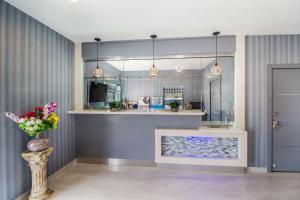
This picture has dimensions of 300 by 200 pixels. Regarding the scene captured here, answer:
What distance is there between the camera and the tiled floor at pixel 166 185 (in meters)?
2.56

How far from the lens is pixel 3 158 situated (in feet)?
7.05

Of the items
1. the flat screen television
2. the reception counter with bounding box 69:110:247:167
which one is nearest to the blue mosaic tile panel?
the reception counter with bounding box 69:110:247:167

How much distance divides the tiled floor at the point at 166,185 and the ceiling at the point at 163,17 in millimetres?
2630

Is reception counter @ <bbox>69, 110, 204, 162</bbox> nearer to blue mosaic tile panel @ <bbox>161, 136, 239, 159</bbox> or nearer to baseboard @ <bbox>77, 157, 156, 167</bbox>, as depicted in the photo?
baseboard @ <bbox>77, 157, 156, 167</bbox>

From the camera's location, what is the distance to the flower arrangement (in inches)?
85.7

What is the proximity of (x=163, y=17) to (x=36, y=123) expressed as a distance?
2.29 meters

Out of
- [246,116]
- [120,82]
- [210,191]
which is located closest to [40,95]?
[120,82]

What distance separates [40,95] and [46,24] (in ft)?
3.87

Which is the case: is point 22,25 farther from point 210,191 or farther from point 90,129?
point 210,191

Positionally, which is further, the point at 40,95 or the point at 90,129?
the point at 90,129

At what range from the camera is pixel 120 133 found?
367 cm

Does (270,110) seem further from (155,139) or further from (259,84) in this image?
(155,139)

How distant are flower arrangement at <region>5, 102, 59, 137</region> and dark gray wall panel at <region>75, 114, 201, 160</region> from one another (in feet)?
4.30

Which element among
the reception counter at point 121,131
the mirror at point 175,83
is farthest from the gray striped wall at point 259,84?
the reception counter at point 121,131
